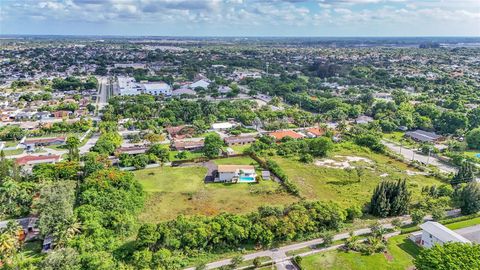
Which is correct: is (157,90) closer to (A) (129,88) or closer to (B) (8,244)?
(A) (129,88)

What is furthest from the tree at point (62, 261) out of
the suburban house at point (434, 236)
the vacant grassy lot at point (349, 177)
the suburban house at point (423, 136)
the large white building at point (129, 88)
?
the large white building at point (129, 88)

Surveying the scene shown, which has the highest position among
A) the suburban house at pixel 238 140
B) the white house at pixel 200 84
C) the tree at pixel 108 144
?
the white house at pixel 200 84

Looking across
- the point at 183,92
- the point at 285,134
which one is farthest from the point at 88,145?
the point at 183,92

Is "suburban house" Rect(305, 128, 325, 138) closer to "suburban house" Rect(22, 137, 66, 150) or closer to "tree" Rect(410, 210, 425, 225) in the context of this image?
"tree" Rect(410, 210, 425, 225)

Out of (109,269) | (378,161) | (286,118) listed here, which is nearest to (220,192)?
(109,269)

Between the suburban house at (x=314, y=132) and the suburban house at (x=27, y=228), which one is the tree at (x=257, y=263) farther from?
the suburban house at (x=314, y=132)

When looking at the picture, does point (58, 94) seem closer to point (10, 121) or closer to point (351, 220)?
point (10, 121)
